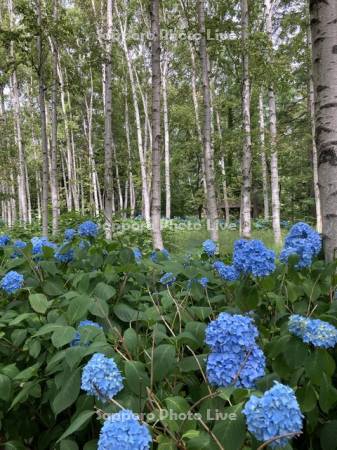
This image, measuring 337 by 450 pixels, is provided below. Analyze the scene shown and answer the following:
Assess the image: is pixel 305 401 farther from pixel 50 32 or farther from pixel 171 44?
pixel 171 44

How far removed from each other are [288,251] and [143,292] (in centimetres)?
81

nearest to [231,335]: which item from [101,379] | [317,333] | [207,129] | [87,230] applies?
[317,333]

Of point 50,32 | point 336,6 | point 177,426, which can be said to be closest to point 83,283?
point 177,426

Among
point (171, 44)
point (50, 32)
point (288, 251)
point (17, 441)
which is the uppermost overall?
point (171, 44)

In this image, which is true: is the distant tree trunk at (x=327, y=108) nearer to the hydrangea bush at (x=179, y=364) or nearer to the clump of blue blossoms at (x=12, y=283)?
the hydrangea bush at (x=179, y=364)

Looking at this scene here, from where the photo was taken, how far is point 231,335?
104 centimetres

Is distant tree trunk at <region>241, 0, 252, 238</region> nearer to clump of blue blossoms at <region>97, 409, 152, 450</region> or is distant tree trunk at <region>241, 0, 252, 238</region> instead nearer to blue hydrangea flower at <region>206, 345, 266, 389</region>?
blue hydrangea flower at <region>206, 345, 266, 389</region>

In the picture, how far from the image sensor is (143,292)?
212 centimetres

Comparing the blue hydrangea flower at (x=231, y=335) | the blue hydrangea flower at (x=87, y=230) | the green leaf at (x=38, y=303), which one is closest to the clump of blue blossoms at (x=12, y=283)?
the green leaf at (x=38, y=303)

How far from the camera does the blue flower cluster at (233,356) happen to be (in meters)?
1.02

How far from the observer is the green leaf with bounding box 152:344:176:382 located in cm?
118

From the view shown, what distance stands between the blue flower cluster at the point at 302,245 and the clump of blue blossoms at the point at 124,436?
1.17 m

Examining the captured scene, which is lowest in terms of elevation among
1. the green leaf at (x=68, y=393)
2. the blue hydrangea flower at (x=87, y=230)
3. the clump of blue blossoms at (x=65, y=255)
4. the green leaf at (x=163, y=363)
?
the green leaf at (x=68, y=393)

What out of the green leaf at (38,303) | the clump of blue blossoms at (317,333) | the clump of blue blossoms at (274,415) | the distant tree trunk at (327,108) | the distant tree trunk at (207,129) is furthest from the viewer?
the distant tree trunk at (207,129)
